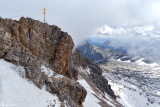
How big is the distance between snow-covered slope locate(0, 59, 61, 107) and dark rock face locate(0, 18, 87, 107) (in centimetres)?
125

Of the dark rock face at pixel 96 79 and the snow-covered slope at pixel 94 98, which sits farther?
the dark rock face at pixel 96 79

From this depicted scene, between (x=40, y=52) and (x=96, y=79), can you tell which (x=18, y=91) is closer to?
(x=40, y=52)

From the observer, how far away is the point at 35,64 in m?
26.1

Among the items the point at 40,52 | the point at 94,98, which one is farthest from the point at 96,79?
the point at 40,52

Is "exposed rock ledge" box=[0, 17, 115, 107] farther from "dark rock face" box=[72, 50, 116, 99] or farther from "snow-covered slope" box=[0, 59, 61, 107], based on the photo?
"dark rock face" box=[72, 50, 116, 99]

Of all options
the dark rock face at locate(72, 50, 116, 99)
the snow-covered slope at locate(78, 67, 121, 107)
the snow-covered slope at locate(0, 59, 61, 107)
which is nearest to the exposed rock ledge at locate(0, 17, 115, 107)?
the snow-covered slope at locate(0, 59, 61, 107)

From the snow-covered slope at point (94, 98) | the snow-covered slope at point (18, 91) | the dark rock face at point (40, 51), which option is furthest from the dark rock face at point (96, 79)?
the snow-covered slope at point (18, 91)

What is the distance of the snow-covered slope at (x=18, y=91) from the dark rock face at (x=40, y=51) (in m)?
1.25

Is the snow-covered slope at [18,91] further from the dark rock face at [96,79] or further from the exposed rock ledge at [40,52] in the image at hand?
the dark rock face at [96,79]

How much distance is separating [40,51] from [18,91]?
1322 cm

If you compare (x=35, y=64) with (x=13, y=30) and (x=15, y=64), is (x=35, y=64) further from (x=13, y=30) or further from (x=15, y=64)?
(x=13, y=30)

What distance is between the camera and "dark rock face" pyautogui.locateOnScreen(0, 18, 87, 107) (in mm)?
24281

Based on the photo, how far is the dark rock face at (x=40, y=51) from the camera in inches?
956

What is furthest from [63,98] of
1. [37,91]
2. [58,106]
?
[37,91]
